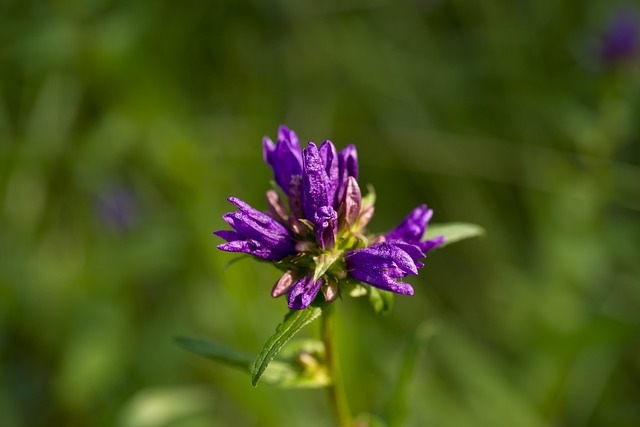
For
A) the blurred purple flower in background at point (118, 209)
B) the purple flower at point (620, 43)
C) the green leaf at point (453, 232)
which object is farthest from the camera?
the blurred purple flower in background at point (118, 209)

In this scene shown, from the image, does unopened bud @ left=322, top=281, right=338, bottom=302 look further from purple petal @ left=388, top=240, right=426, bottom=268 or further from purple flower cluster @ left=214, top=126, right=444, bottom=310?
purple petal @ left=388, top=240, right=426, bottom=268

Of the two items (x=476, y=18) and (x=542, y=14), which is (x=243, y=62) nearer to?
(x=476, y=18)

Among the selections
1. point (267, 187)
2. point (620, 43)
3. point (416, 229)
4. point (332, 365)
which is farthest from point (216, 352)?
point (620, 43)

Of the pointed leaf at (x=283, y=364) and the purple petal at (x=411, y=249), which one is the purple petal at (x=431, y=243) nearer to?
the purple petal at (x=411, y=249)

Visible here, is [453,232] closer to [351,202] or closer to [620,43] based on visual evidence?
[351,202]

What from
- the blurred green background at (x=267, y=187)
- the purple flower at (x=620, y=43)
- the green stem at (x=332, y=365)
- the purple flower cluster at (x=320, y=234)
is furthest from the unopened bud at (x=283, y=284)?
the purple flower at (x=620, y=43)

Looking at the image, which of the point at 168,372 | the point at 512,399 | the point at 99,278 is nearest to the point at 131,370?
the point at 168,372

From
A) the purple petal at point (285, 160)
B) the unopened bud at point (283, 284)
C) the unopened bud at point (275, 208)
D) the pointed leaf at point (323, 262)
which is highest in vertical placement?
the purple petal at point (285, 160)
